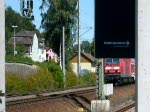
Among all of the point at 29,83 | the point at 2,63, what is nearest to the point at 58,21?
the point at 29,83

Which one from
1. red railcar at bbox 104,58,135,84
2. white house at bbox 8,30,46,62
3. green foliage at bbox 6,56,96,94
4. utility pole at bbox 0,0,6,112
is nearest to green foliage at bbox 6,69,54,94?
green foliage at bbox 6,56,96,94

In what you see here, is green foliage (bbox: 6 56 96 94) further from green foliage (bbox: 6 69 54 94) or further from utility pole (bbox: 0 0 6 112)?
utility pole (bbox: 0 0 6 112)

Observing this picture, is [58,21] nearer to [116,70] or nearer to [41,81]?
[116,70]

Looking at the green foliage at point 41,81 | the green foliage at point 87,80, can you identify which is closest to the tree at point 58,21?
the green foliage at point 87,80

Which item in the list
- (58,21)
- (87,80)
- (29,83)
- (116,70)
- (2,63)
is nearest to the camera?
(2,63)

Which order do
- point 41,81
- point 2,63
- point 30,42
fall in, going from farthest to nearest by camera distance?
point 30,42 → point 41,81 → point 2,63

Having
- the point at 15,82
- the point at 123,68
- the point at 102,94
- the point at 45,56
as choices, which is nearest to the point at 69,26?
the point at 123,68

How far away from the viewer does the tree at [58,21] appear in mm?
68688

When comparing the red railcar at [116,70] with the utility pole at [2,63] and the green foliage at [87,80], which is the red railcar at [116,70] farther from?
the utility pole at [2,63]

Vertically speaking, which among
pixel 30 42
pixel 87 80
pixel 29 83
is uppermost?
pixel 30 42

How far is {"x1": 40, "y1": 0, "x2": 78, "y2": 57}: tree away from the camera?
6869cm

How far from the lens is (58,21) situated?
2749 inches

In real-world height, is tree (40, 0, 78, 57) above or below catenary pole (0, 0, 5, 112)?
above

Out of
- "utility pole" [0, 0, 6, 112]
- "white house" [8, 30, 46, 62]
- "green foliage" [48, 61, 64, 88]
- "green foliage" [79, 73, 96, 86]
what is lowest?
"green foliage" [79, 73, 96, 86]
